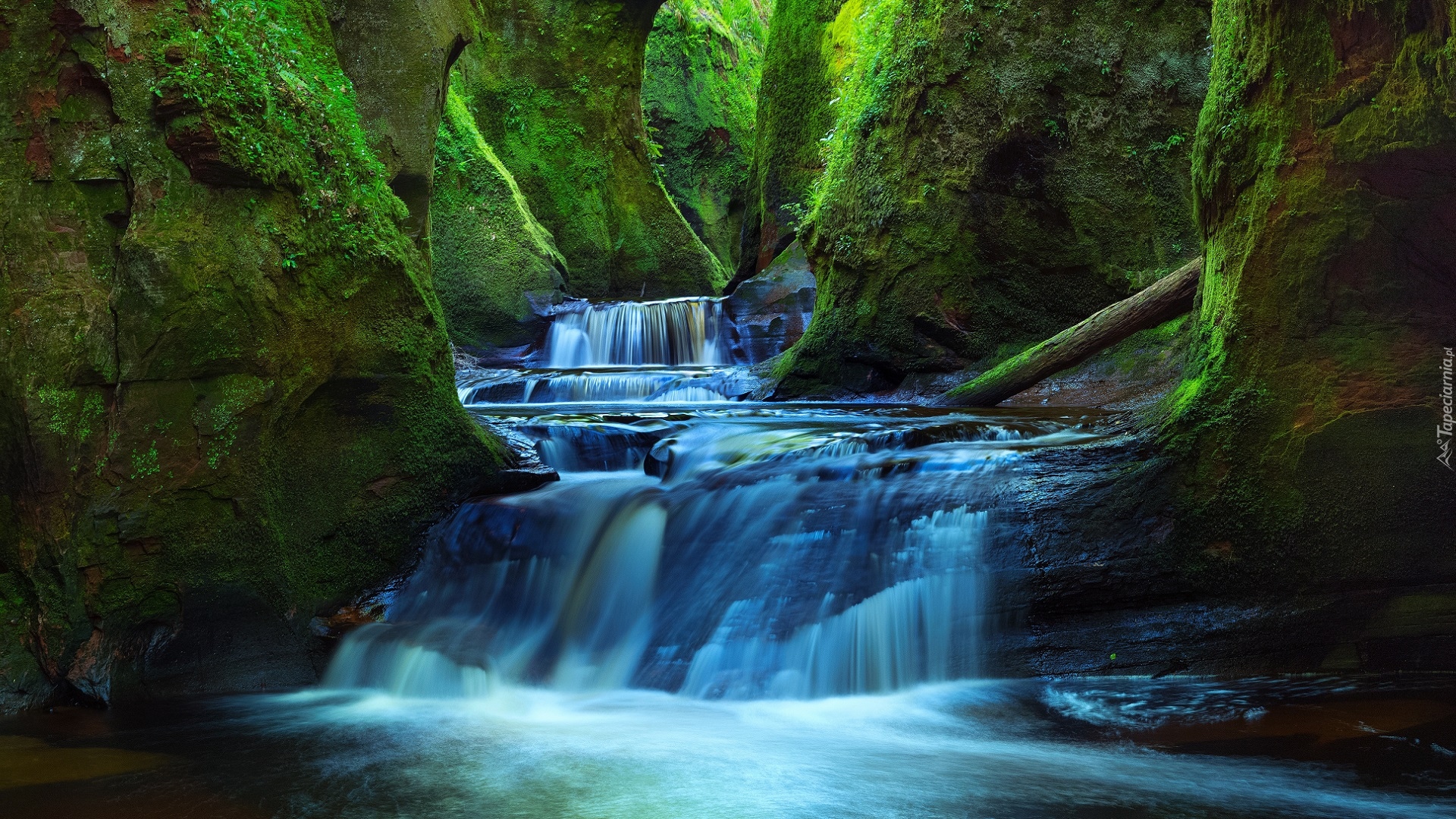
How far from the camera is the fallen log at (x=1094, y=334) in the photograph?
6633 millimetres

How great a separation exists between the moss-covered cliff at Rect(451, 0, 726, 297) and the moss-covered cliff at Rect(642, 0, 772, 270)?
7.92m

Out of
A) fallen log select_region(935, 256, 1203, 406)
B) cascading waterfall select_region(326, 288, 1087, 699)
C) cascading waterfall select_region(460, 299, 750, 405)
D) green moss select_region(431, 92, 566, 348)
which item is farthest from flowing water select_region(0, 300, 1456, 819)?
green moss select_region(431, 92, 566, 348)

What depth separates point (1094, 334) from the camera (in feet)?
23.1

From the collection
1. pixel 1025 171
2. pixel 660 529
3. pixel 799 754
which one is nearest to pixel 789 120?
pixel 1025 171

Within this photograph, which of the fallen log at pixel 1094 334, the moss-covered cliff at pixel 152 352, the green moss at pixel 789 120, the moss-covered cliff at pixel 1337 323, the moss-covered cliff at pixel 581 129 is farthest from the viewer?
the moss-covered cliff at pixel 581 129

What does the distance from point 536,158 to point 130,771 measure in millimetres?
16571

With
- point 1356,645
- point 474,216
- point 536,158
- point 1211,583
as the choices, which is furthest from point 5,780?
point 536,158

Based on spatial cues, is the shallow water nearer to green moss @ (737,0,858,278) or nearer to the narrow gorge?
the narrow gorge

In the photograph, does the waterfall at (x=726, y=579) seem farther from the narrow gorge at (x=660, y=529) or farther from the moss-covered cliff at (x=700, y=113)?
the moss-covered cliff at (x=700, y=113)

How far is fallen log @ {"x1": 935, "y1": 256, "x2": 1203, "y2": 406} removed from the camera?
6.63 metres

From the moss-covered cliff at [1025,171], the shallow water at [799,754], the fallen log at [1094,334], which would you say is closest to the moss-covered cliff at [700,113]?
the moss-covered cliff at [1025,171]

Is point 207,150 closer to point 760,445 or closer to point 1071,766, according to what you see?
point 760,445

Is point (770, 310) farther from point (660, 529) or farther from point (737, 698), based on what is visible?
point (737, 698)

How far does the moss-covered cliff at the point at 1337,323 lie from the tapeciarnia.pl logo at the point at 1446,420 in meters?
0.02
